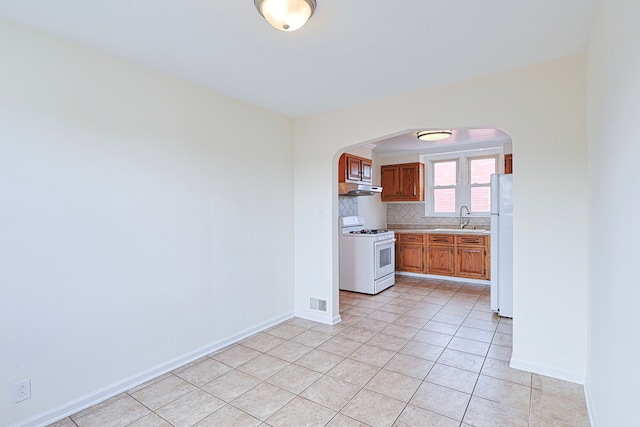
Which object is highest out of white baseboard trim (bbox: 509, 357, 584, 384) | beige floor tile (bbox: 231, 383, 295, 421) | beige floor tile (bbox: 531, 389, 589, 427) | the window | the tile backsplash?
the window

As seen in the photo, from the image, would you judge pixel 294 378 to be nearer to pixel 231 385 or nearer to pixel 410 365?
pixel 231 385

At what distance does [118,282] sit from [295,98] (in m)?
2.30

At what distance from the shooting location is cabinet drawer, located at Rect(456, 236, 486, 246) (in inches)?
206

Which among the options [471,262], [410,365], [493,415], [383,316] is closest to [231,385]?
[410,365]

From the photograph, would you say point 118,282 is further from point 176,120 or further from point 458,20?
point 458,20

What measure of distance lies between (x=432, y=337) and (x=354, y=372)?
111 cm

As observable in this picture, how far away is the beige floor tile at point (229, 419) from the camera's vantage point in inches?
77.0

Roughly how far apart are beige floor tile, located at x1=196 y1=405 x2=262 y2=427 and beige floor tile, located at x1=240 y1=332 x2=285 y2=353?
Answer: 0.90 meters

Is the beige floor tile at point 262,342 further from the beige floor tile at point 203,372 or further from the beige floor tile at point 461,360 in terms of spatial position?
the beige floor tile at point 461,360

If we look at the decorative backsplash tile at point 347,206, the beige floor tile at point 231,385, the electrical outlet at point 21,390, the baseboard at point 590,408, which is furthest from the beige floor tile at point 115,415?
the decorative backsplash tile at point 347,206

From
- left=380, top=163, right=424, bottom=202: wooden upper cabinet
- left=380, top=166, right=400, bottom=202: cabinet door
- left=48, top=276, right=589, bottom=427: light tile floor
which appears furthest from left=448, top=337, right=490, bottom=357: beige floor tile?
left=380, top=166, right=400, bottom=202: cabinet door

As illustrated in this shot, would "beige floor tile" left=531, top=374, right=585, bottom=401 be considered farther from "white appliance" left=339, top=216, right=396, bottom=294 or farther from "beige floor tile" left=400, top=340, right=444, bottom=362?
"white appliance" left=339, top=216, right=396, bottom=294

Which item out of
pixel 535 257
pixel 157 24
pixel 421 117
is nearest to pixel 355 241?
pixel 421 117

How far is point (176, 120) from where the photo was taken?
271 cm
